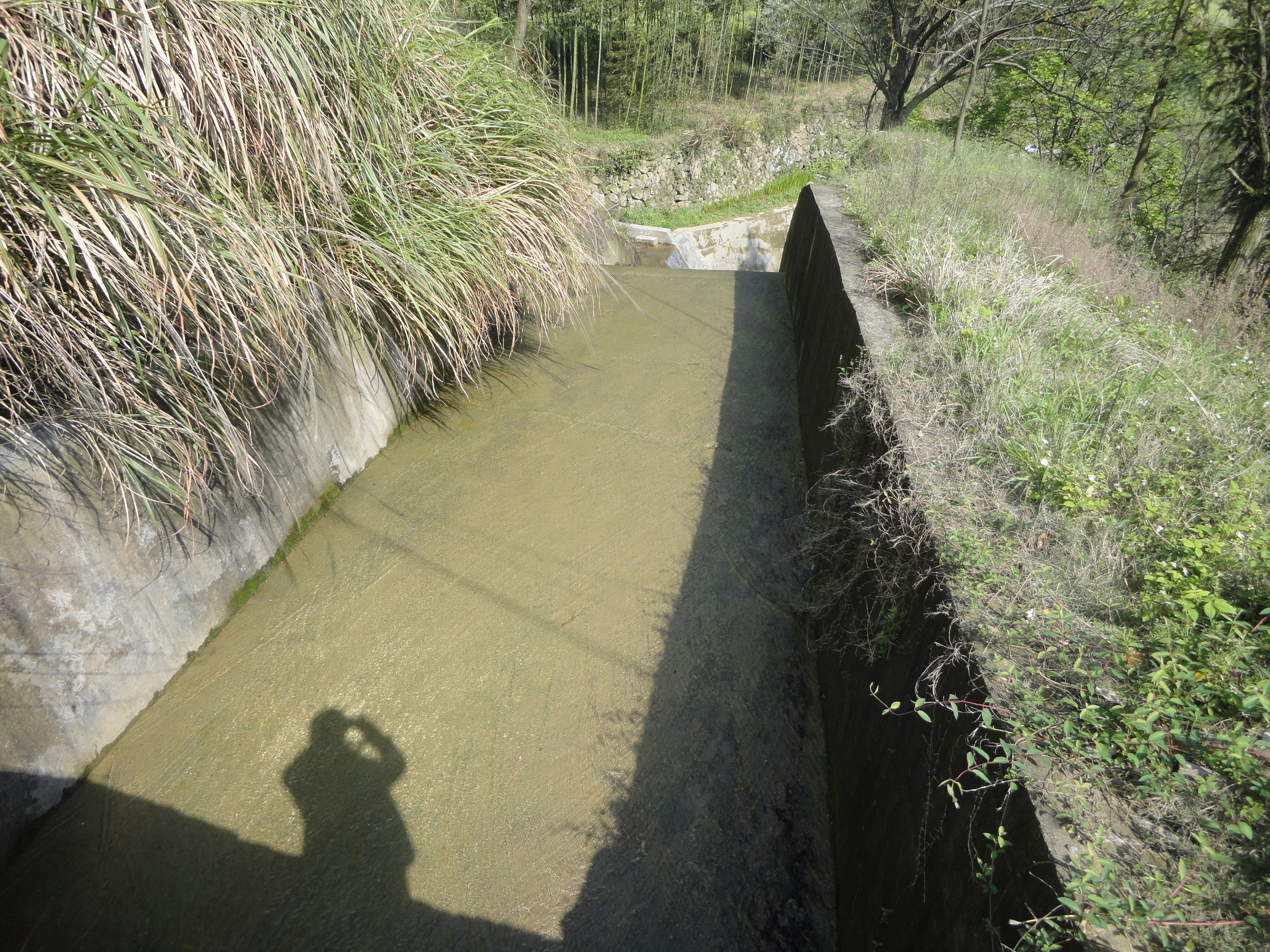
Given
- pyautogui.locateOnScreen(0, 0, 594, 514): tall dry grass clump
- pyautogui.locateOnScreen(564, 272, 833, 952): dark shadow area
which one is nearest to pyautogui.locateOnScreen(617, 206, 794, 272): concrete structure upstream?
pyautogui.locateOnScreen(0, 0, 594, 514): tall dry grass clump

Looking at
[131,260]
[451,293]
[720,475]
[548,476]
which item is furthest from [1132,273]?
[131,260]

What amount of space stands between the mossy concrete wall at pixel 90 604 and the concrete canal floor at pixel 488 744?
11 centimetres

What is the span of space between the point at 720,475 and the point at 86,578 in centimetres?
278

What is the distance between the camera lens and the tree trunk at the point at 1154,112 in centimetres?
686

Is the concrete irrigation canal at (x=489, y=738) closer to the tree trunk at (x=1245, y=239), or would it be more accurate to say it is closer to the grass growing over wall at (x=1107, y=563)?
the grass growing over wall at (x=1107, y=563)

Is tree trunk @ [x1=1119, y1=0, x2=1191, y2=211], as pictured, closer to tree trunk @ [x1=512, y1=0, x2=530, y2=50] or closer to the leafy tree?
the leafy tree

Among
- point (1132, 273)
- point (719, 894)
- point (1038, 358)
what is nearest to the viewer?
point (719, 894)

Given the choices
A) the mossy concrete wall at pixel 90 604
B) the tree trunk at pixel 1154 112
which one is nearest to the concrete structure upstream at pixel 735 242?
the tree trunk at pixel 1154 112

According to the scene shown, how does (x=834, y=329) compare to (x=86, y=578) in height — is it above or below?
above

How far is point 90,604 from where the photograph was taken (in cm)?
233

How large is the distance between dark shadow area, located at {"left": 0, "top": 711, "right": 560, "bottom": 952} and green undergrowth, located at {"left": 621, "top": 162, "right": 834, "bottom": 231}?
1059 cm

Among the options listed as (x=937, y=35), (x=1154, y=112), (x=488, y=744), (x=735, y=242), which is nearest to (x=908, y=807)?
(x=488, y=744)

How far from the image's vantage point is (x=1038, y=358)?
2.64 meters

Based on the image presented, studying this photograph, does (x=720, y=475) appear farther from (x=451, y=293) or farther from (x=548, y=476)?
(x=451, y=293)
